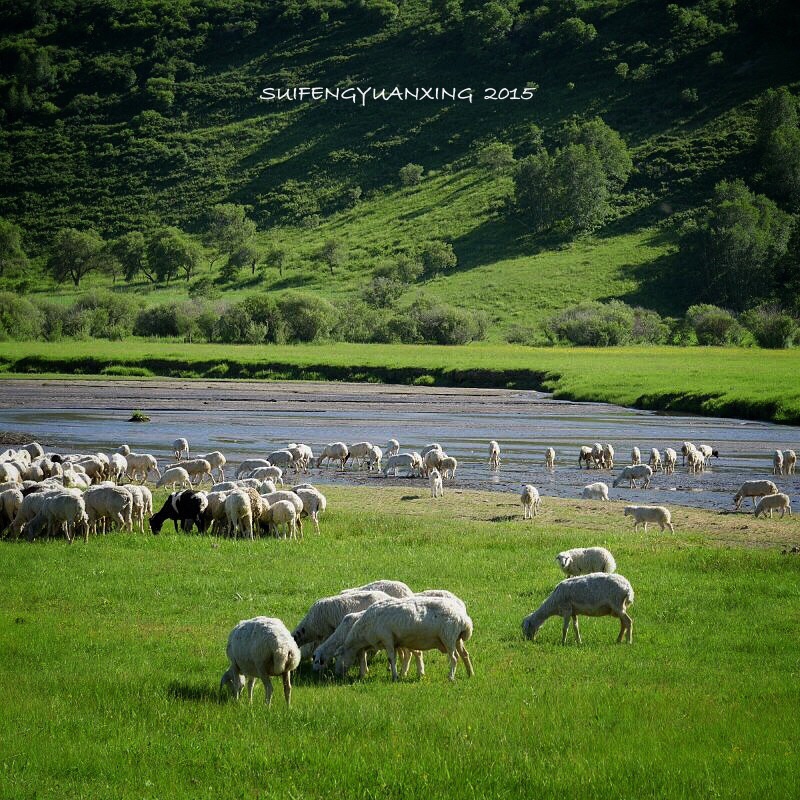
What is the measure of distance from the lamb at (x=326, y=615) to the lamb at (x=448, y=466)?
66.6ft

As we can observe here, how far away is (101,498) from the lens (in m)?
21.7

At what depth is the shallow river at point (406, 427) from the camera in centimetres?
3497

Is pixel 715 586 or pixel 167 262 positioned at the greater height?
pixel 167 262

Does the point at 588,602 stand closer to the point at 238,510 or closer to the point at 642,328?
the point at 238,510

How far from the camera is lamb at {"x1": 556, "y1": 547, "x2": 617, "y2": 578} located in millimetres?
16453

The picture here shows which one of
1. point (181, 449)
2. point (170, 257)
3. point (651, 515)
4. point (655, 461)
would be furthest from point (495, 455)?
point (170, 257)

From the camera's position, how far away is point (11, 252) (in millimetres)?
174750

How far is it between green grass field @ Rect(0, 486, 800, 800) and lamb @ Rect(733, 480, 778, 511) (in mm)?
8223

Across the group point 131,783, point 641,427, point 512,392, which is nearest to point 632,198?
point 512,392

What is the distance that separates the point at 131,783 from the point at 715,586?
423 inches

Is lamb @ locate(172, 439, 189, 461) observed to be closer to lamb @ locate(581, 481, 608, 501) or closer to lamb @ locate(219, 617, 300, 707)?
lamb @ locate(581, 481, 608, 501)

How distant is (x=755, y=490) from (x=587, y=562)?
1326 centimetres

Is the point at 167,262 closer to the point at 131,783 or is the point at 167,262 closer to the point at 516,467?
the point at 516,467

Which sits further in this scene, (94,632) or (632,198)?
(632,198)
